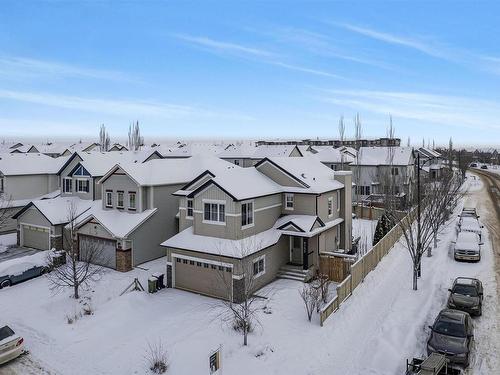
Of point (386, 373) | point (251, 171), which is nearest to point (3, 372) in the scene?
point (386, 373)

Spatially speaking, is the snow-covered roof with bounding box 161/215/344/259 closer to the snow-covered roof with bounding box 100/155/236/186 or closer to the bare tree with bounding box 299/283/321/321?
the bare tree with bounding box 299/283/321/321

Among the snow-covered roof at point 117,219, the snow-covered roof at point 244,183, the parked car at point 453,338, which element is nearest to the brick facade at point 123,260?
the snow-covered roof at point 117,219

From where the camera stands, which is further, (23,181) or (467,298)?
(23,181)

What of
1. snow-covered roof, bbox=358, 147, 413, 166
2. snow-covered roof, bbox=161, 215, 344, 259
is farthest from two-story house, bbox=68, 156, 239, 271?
snow-covered roof, bbox=358, 147, 413, 166

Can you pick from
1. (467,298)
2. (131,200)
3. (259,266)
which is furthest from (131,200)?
(467,298)

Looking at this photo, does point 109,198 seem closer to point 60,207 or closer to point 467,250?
point 60,207

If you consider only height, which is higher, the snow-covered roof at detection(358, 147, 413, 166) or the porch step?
the snow-covered roof at detection(358, 147, 413, 166)
